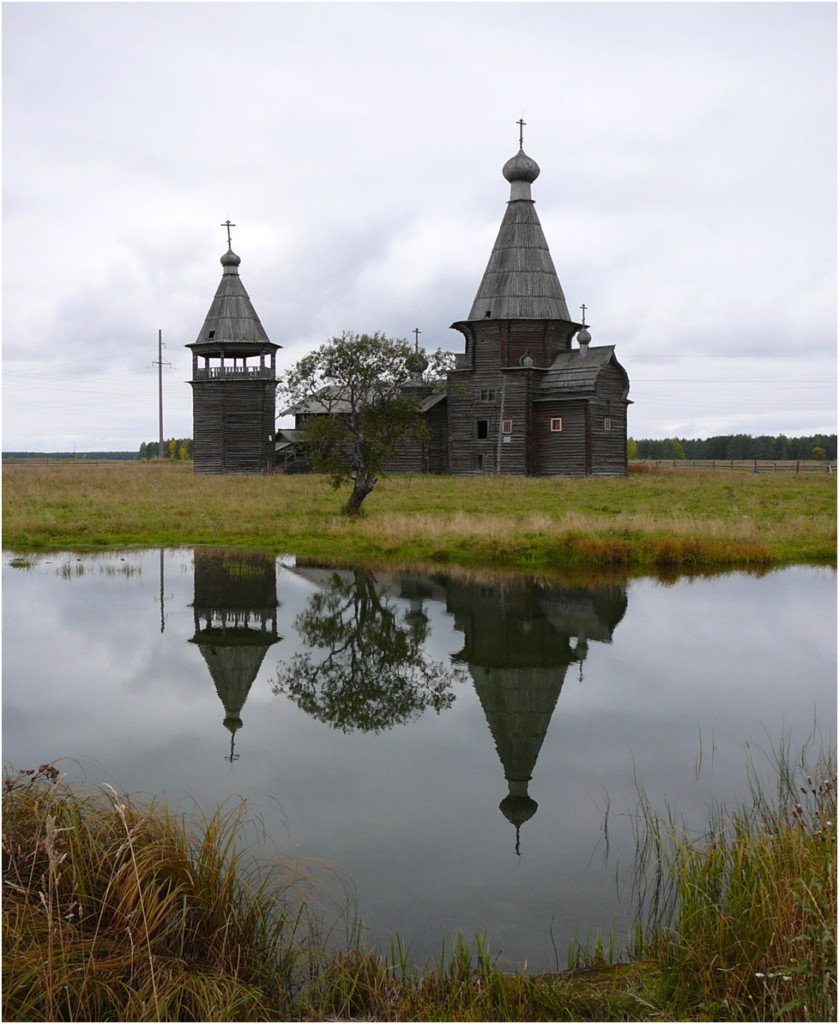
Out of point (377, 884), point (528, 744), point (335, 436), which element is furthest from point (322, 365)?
point (377, 884)

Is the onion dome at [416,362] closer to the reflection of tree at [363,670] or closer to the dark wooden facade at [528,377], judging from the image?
the reflection of tree at [363,670]

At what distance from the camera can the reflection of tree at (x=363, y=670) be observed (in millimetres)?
8188

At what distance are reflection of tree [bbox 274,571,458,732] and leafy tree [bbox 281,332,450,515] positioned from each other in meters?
9.82

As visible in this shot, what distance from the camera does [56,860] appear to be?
392cm

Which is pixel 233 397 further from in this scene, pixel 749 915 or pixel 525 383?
pixel 749 915

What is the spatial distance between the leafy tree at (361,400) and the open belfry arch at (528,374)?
56.1 ft

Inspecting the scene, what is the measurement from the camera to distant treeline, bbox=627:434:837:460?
77812 millimetres

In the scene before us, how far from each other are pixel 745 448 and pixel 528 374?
5994 centimetres

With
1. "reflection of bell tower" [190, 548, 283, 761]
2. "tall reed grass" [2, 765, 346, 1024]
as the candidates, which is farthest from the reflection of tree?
"tall reed grass" [2, 765, 346, 1024]

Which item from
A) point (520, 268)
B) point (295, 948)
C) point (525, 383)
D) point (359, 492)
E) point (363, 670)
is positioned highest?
A: point (520, 268)

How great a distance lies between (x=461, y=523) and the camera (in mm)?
19078

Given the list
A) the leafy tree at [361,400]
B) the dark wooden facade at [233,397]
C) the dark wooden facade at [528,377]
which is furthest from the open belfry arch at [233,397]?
the leafy tree at [361,400]

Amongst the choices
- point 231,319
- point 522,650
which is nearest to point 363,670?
point 522,650

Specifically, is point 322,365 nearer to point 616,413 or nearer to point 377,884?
point 377,884
